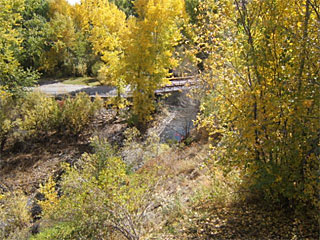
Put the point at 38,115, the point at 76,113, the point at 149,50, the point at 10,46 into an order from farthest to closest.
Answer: the point at 76,113, the point at 149,50, the point at 38,115, the point at 10,46

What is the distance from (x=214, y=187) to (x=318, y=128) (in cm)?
223

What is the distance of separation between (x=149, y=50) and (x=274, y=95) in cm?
1034

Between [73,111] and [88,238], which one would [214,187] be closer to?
[88,238]

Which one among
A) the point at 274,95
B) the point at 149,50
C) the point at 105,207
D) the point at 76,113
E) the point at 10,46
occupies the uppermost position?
the point at 10,46

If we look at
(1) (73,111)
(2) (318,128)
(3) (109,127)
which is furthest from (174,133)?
(2) (318,128)

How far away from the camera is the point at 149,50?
1355cm

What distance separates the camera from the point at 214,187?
5.26 m

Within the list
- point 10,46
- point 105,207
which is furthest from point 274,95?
point 10,46

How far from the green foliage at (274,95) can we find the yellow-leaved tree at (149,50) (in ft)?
27.6

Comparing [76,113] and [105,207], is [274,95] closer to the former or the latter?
[105,207]

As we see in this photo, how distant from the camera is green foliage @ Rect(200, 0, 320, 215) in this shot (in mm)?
3627

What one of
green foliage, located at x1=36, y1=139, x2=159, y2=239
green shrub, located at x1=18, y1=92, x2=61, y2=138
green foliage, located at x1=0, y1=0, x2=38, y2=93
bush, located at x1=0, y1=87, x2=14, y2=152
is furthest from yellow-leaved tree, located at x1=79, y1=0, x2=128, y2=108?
green foliage, located at x1=36, y1=139, x2=159, y2=239

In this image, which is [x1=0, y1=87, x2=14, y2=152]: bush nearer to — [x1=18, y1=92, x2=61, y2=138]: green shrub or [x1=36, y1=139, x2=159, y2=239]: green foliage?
[x1=18, y1=92, x2=61, y2=138]: green shrub

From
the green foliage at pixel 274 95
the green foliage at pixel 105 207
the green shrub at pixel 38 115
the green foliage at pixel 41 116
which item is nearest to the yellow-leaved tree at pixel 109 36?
the green foliage at pixel 41 116
